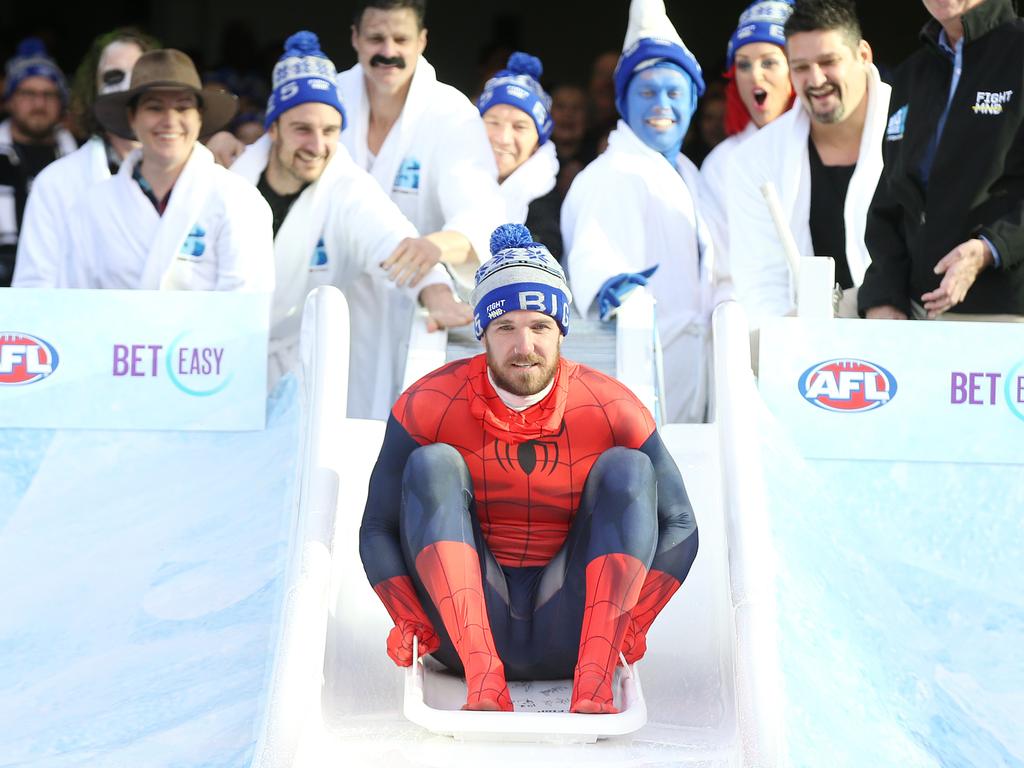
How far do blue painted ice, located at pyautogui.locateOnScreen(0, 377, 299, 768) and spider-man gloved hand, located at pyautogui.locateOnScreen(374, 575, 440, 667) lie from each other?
32 centimetres

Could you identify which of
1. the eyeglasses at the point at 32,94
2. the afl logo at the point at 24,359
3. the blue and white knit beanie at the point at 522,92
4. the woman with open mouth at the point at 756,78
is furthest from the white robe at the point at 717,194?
the eyeglasses at the point at 32,94

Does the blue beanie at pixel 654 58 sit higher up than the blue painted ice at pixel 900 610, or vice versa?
the blue beanie at pixel 654 58

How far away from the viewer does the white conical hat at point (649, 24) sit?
17.7 ft

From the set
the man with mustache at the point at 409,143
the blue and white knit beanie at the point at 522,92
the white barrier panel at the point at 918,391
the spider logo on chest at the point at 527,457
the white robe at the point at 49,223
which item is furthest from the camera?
the blue and white knit beanie at the point at 522,92

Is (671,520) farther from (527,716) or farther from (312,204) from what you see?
(312,204)

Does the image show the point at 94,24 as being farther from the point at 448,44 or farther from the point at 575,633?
the point at 575,633

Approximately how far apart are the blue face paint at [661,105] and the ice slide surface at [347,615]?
5.11ft

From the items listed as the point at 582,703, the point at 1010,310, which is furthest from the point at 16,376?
the point at 1010,310

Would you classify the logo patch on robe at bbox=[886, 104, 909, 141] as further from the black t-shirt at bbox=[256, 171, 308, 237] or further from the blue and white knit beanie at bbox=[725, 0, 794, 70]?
the black t-shirt at bbox=[256, 171, 308, 237]

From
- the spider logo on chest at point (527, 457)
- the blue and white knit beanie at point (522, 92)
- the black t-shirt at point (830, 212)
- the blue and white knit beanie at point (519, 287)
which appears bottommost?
the spider logo on chest at point (527, 457)

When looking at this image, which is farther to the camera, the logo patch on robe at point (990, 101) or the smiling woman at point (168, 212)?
the smiling woman at point (168, 212)

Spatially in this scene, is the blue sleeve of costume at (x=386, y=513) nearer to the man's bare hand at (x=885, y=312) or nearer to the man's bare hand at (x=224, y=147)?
the man's bare hand at (x=885, y=312)

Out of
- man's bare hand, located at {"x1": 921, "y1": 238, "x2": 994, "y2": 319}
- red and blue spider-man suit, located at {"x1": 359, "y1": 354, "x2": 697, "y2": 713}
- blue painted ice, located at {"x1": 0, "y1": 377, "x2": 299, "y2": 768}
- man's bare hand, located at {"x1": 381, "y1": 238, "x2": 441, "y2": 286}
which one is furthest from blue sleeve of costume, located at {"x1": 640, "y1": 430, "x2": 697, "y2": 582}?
man's bare hand, located at {"x1": 381, "y1": 238, "x2": 441, "y2": 286}

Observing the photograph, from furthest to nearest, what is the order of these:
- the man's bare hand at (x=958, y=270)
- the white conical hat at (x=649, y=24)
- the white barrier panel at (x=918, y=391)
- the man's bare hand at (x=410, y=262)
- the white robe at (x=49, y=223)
A: 1. the white conical hat at (x=649, y=24)
2. the white robe at (x=49, y=223)
3. the man's bare hand at (x=410, y=262)
4. the man's bare hand at (x=958, y=270)
5. the white barrier panel at (x=918, y=391)
